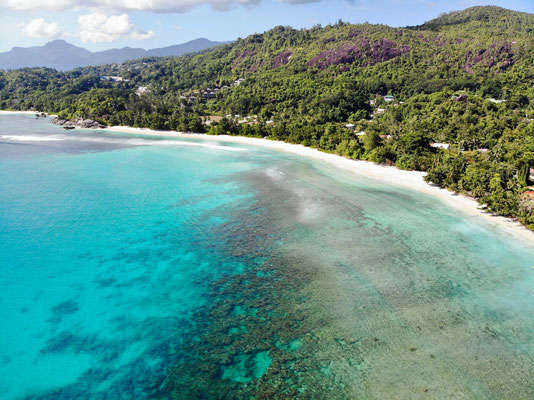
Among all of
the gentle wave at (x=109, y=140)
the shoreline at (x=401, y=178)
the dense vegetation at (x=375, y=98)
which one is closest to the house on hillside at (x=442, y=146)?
the dense vegetation at (x=375, y=98)

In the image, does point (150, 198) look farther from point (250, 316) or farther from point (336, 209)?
point (250, 316)

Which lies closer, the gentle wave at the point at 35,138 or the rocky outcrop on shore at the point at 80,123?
the gentle wave at the point at 35,138

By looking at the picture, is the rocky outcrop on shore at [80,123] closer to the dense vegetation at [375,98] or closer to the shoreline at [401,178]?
the dense vegetation at [375,98]

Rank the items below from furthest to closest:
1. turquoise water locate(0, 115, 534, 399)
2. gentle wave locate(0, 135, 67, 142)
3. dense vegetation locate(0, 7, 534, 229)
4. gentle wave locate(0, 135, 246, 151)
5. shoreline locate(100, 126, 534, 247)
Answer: gentle wave locate(0, 135, 67, 142), gentle wave locate(0, 135, 246, 151), dense vegetation locate(0, 7, 534, 229), shoreline locate(100, 126, 534, 247), turquoise water locate(0, 115, 534, 399)

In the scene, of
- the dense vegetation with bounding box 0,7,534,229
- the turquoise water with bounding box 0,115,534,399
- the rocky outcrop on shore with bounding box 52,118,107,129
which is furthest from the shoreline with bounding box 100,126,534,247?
the rocky outcrop on shore with bounding box 52,118,107,129

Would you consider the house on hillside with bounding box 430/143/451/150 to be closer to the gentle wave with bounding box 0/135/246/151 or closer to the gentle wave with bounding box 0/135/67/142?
the gentle wave with bounding box 0/135/246/151

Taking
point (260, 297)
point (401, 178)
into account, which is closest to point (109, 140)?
point (401, 178)

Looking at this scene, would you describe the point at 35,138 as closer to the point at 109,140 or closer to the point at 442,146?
the point at 109,140

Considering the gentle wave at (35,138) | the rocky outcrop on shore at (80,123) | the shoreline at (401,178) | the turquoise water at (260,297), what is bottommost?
the turquoise water at (260,297)
